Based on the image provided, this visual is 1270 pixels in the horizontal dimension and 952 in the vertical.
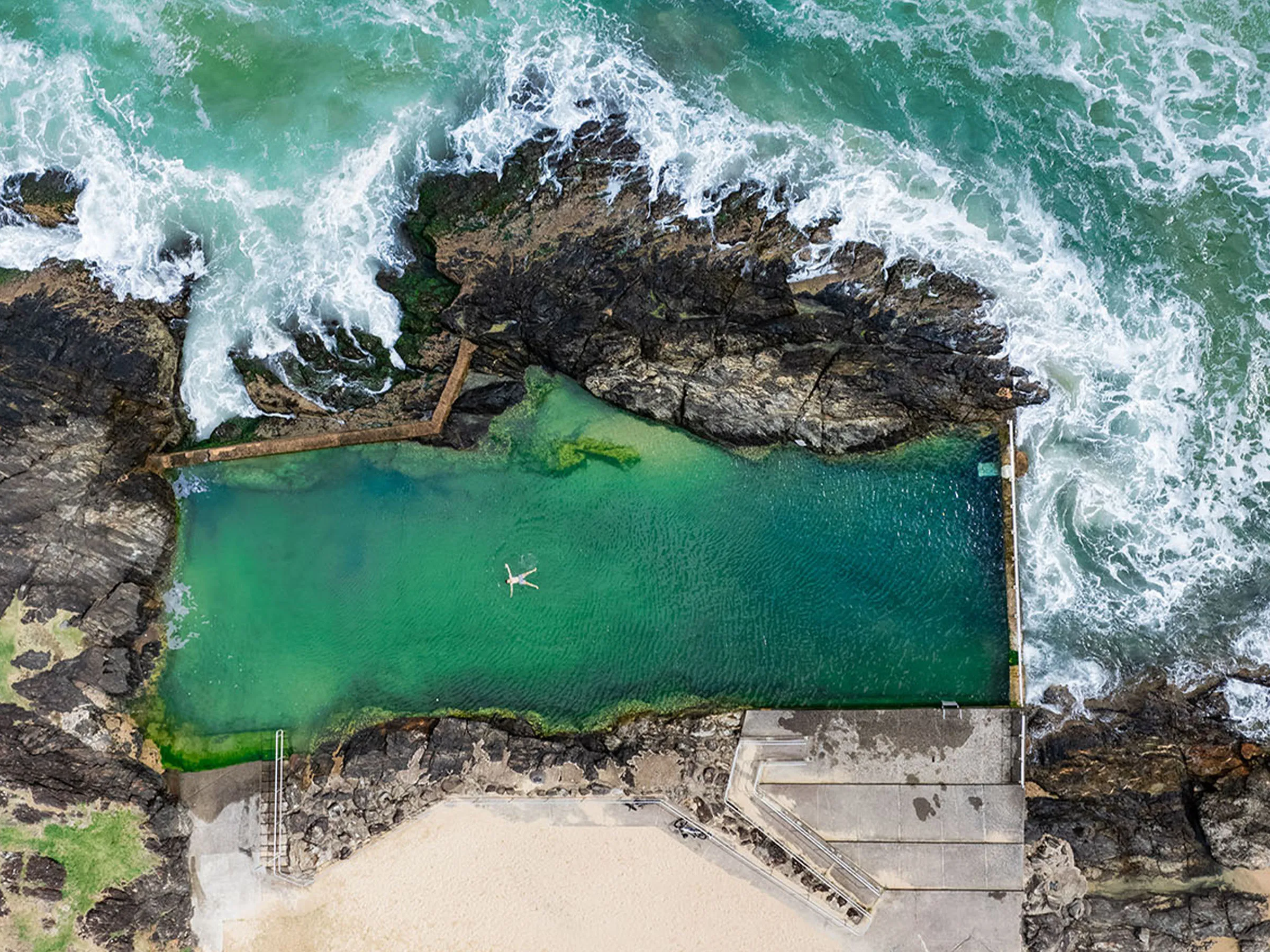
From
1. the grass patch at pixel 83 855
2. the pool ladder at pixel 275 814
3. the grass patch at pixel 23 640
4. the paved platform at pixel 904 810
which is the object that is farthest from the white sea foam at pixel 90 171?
the paved platform at pixel 904 810

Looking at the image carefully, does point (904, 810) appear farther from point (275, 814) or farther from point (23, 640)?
point (23, 640)

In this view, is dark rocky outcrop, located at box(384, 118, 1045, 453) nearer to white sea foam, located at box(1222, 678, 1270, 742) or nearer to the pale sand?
white sea foam, located at box(1222, 678, 1270, 742)

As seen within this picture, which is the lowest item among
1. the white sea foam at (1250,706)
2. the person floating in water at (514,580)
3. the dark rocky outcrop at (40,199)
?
the person floating in water at (514,580)

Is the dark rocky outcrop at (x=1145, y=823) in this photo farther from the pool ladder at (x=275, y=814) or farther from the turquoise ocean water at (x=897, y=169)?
the pool ladder at (x=275, y=814)

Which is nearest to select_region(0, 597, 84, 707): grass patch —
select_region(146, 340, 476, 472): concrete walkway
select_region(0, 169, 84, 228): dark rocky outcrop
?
select_region(146, 340, 476, 472): concrete walkway

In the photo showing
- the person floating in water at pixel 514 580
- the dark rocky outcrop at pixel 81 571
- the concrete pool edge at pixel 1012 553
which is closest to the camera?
the dark rocky outcrop at pixel 81 571

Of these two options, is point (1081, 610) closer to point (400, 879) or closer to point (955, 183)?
point (955, 183)
